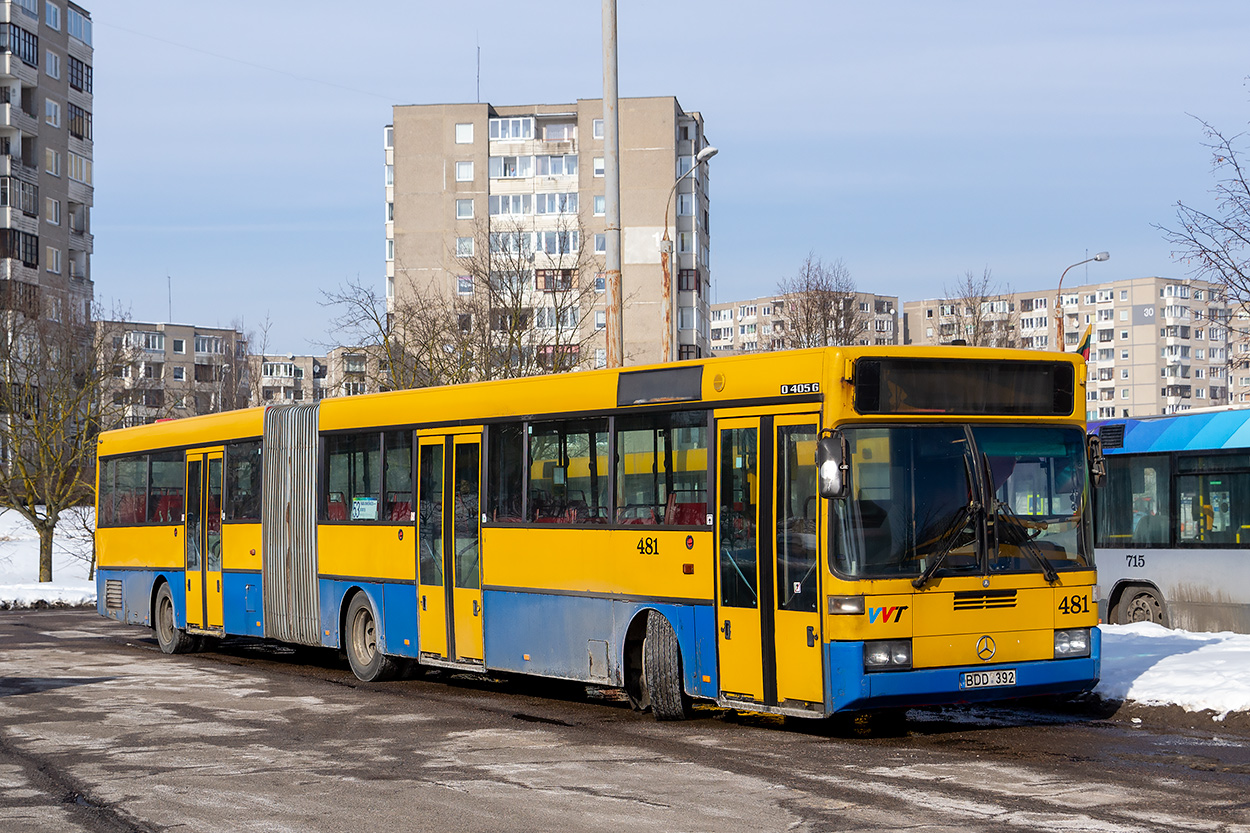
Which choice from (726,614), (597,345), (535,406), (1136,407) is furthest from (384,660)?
(1136,407)

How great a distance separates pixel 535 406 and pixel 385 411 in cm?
311

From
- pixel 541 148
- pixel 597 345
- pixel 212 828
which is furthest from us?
pixel 541 148

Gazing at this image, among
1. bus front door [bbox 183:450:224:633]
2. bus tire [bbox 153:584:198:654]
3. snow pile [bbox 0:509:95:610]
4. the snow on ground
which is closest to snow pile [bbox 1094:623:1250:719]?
the snow on ground

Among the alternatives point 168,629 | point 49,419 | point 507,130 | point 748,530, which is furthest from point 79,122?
point 748,530

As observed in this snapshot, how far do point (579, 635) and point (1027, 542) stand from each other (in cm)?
419

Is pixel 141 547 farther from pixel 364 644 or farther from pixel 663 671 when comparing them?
pixel 663 671

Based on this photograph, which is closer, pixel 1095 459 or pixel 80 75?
pixel 1095 459

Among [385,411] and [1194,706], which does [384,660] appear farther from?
[1194,706]

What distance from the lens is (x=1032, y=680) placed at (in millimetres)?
11820

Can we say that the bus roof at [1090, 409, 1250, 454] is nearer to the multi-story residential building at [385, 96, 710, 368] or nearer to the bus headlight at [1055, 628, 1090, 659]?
the bus headlight at [1055, 628, 1090, 659]

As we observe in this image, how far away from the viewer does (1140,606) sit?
1962 cm

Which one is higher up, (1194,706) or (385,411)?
(385,411)

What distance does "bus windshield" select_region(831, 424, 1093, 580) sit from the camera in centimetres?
1138

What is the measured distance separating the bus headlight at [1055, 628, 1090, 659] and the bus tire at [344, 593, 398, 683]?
7.84m
